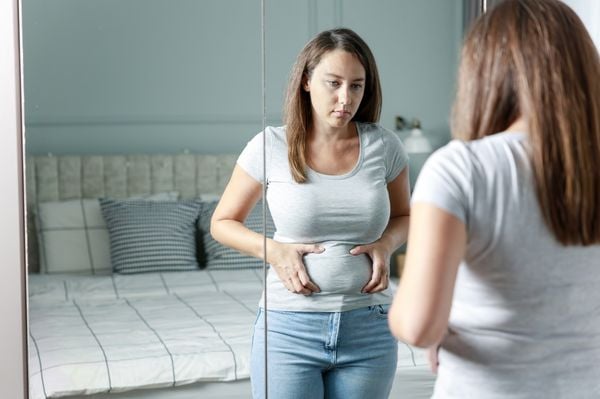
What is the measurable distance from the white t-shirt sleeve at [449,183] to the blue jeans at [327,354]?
0.77 meters

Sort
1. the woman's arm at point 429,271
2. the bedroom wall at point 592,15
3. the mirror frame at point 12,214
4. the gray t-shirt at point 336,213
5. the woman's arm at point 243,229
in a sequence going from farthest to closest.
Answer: the bedroom wall at point 592,15
the mirror frame at point 12,214
the woman's arm at point 243,229
the gray t-shirt at point 336,213
the woman's arm at point 429,271

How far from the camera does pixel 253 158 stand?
77.4 inches

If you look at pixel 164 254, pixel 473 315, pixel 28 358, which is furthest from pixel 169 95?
pixel 473 315

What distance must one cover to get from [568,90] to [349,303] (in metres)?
0.81

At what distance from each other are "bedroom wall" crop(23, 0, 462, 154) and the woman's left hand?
0.31 meters

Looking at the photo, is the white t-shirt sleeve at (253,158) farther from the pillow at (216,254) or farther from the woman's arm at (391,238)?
the woman's arm at (391,238)

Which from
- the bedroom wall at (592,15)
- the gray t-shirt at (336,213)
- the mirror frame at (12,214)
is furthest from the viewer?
the bedroom wall at (592,15)

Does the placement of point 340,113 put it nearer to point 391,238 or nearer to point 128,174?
point 391,238

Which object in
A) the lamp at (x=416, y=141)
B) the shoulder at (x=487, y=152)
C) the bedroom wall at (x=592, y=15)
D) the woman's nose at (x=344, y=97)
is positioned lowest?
the lamp at (x=416, y=141)

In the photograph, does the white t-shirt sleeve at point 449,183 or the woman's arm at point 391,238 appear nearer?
the white t-shirt sleeve at point 449,183

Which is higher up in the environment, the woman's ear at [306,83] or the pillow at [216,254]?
the woman's ear at [306,83]

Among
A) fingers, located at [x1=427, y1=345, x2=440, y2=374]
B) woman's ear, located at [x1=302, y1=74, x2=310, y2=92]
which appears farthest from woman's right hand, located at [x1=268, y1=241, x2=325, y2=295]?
fingers, located at [x1=427, y1=345, x2=440, y2=374]

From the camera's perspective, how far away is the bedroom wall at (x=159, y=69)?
1.98 m

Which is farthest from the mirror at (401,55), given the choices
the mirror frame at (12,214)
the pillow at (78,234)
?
the mirror frame at (12,214)
